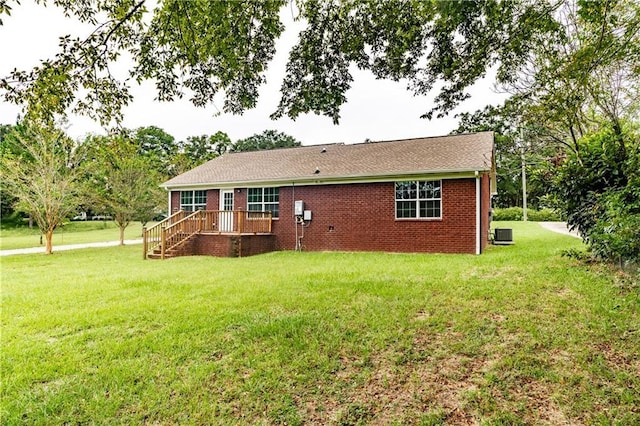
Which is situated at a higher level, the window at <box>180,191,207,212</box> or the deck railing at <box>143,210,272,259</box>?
the window at <box>180,191,207,212</box>

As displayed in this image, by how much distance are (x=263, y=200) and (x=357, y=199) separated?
4.10 metres

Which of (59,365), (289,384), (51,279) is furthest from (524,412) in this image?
(51,279)

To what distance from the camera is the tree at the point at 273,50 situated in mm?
4199

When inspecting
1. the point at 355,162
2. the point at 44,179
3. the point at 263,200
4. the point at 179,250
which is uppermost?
the point at 355,162

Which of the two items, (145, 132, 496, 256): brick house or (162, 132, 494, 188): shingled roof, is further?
(162, 132, 494, 188): shingled roof

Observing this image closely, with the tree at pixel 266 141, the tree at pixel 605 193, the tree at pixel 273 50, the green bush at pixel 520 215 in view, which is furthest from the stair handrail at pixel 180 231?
the tree at pixel 266 141

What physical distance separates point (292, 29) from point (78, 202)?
48.1 feet

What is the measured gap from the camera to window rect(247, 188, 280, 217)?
1436 centimetres

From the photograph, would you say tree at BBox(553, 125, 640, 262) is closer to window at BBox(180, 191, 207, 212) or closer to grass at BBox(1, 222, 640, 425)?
grass at BBox(1, 222, 640, 425)

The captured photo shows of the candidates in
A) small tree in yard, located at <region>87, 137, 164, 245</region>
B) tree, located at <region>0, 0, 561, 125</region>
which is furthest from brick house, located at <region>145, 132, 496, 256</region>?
tree, located at <region>0, 0, 561, 125</region>

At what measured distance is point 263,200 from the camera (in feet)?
47.8

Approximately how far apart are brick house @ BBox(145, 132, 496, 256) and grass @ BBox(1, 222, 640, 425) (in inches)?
185

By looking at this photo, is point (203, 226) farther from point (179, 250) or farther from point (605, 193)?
point (605, 193)

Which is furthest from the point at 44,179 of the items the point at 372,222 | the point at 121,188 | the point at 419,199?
the point at 419,199
